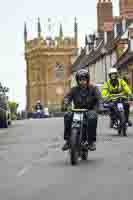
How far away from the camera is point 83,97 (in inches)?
656

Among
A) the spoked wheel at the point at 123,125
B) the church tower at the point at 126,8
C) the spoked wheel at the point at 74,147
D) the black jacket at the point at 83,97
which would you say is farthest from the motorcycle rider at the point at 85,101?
the church tower at the point at 126,8

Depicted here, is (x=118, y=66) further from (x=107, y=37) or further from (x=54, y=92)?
(x=54, y=92)

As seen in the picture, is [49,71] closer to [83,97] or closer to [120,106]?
[120,106]

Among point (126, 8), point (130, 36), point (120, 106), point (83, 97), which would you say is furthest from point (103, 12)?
point (83, 97)

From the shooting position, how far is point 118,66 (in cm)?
7962

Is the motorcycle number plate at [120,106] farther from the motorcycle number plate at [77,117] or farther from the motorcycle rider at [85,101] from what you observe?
the motorcycle number plate at [77,117]

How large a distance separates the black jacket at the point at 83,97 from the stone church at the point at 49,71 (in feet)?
438

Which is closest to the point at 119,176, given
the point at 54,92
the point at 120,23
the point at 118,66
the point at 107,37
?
the point at 118,66

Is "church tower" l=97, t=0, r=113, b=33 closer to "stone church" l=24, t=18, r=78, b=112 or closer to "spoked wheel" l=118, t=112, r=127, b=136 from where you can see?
"stone church" l=24, t=18, r=78, b=112

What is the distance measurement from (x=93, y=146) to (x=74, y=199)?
6.06 meters

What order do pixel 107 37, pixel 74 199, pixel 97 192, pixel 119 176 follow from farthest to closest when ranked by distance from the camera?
pixel 107 37 < pixel 119 176 < pixel 97 192 < pixel 74 199

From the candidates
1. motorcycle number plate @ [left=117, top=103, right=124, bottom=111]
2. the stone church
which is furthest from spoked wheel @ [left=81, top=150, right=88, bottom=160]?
the stone church

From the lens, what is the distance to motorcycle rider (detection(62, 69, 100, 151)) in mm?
16422

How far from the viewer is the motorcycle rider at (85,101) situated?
647 inches
